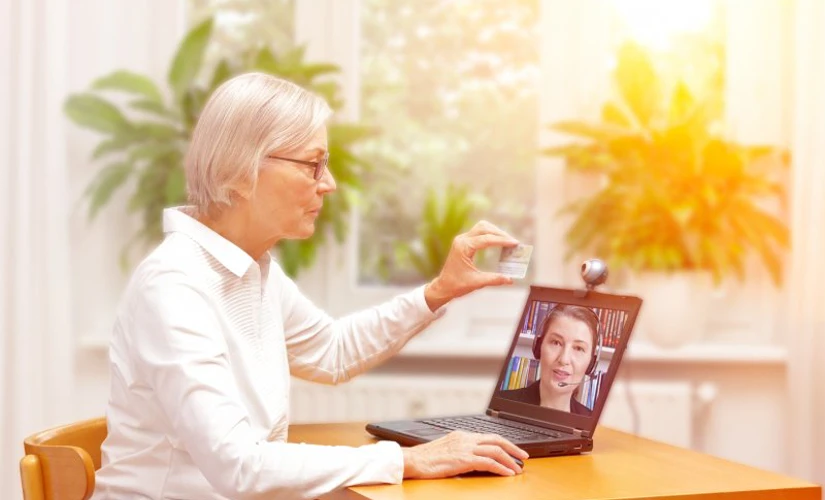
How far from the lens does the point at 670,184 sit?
3.39 meters

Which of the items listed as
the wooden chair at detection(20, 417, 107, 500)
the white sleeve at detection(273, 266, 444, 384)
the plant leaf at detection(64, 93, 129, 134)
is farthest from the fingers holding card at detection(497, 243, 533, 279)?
the plant leaf at detection(64, 93, 129, 134)

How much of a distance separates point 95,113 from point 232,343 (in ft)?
6.38

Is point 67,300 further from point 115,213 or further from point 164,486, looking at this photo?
point 164,486

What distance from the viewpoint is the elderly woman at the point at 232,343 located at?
1.51 m

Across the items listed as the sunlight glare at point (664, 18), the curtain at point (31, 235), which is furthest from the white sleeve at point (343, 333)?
→ the sunlight glare at point (664, 18)

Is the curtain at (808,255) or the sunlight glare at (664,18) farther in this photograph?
the sunlight glare at (664,18)

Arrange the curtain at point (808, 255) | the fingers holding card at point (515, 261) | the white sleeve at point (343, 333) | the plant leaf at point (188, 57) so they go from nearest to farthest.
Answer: the fingers holding card at point (515, 261) → the white sleeve at point (343, 333) → the curtain at point (808, 255) → the plant leaf at point (188, 57)

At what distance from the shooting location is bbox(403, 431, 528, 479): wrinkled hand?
1561 mm

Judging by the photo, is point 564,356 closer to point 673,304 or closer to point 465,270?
point 465,270

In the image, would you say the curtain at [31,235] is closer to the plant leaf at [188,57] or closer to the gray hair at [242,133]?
the plant leaf at [188,57]

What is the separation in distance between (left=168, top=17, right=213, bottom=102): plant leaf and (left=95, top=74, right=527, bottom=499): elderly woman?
5.52ft

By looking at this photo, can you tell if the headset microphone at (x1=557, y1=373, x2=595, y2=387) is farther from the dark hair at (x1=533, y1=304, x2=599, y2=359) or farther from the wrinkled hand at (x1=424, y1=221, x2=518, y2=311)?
the wrinkled hand at (x1=424, y1=221, x2=518, y2=311)

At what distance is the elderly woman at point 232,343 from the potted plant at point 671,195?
60.3 inches

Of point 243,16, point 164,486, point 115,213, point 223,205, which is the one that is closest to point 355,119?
point 243,16
